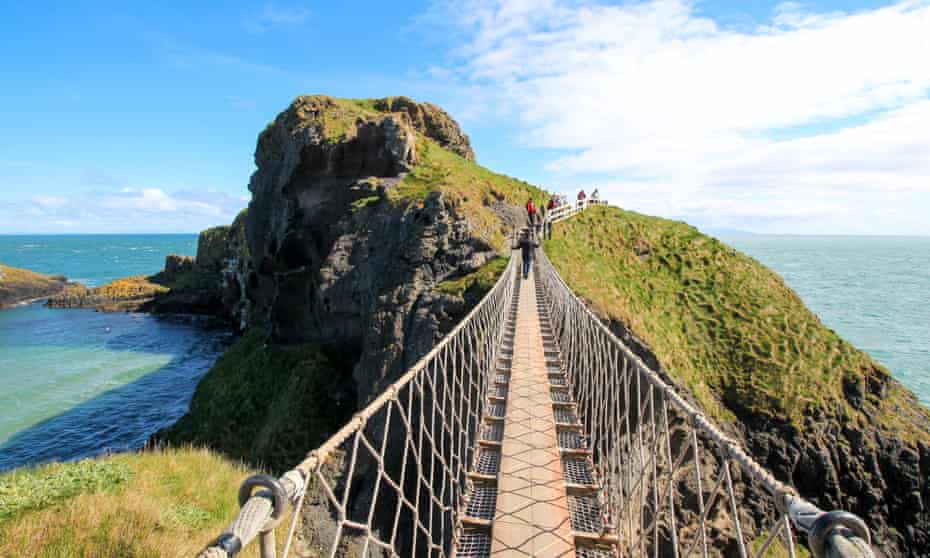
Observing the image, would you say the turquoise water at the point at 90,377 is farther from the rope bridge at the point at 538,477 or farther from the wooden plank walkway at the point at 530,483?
the wooden plank walkway at the point at 530,483

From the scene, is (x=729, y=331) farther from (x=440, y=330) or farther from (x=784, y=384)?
(x=440, y=330)

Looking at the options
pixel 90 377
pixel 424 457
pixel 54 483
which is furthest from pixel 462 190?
pixel 90 377

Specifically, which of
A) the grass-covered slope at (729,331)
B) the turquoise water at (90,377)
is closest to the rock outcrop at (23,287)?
the turquoise water at (90,377)

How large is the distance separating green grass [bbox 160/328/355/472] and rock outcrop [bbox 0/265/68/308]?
52818 millimetres

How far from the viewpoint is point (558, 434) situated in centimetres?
485

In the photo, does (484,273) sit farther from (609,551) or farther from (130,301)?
(130,301)

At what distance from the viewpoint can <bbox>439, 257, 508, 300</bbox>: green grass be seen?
12.5 m

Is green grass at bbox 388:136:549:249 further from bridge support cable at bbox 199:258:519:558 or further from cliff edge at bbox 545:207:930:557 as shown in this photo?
cliff edge at bbox 545:207:930:557

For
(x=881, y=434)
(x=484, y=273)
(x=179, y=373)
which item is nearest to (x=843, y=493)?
(x=881, y=434)

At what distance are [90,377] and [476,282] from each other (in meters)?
29.8

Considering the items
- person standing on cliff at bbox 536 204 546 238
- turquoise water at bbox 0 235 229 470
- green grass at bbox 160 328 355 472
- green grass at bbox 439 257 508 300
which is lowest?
turquoise water at bbox 0 235 229 470

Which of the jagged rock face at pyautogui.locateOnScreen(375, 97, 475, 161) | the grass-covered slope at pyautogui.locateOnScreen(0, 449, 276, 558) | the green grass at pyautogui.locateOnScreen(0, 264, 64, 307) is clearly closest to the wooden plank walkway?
the grass-covered slope at pyautogui.locateOnScreen(0, 449, 276, 558)

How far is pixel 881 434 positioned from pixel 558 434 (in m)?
13.6

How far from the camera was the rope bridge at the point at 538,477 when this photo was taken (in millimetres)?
1677
